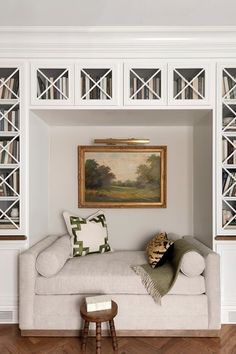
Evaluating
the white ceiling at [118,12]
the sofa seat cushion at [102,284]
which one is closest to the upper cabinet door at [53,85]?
the white ceiling at [118,12]

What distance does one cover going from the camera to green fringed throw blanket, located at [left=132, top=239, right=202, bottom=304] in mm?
2309

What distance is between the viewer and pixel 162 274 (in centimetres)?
240

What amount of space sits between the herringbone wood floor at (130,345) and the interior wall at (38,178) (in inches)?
34.1

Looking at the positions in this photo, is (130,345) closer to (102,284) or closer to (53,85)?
(102,284)

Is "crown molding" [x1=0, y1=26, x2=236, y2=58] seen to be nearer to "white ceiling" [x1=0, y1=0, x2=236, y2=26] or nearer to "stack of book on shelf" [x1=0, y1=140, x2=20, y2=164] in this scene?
"white ceiling" [x1=0, y1=0, x2=236, y2=26]

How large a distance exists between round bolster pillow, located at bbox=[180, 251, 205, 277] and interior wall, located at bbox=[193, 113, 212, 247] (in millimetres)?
413

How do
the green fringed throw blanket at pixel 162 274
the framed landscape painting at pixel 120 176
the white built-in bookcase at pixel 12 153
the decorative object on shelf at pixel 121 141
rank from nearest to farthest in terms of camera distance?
the green fringed throw blanket at pixel 162 274
the white built-in bookcase at pixel 12 153
the decorative object on shelf at pixel 121 141
the framed landscape painting at pixel 120 176

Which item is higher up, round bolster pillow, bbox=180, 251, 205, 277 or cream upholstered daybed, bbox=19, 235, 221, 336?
round bolster pillow, bbox=180, 251, 205, 277

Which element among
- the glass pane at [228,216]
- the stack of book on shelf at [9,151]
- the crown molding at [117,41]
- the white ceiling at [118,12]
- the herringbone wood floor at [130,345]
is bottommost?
the herringbone wood floor at [130,345]

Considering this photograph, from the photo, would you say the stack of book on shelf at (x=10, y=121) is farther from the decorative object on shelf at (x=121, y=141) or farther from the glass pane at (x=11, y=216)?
the decorative object on shelf at (x=121, y=141)

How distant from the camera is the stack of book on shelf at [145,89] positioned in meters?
2.64

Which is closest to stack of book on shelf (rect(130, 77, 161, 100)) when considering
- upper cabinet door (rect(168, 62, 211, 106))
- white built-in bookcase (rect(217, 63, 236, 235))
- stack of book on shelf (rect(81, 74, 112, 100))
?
upper cabinet door (rect(168, 62, 211, 106))

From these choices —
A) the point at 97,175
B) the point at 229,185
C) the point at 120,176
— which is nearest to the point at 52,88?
the point at 97,175

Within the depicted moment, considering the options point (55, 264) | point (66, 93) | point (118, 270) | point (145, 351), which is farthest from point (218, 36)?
point (145, 351)
